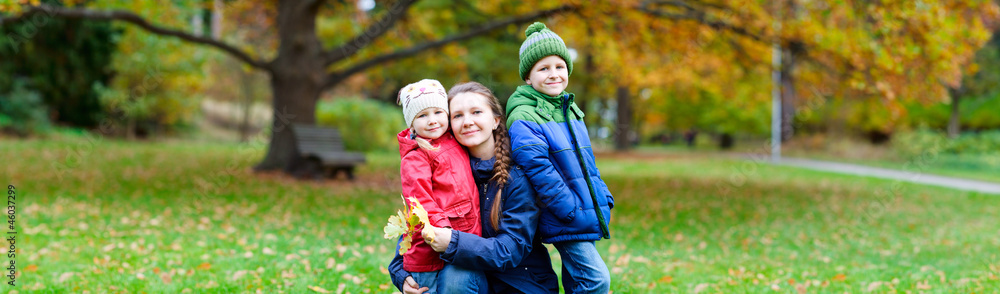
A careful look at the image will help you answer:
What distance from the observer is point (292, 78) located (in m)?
11.4

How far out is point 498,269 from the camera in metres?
2.77

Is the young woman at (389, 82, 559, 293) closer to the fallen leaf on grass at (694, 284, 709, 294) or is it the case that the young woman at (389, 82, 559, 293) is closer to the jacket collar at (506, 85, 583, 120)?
the jacket collar at (506, 85, 583, 120)

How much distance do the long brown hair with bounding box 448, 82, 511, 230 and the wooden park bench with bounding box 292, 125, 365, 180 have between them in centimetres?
870

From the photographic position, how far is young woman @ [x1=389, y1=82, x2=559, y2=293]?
107 inches

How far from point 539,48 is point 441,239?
969mm

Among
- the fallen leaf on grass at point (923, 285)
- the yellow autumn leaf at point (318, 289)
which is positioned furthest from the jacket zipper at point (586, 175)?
the fallen leaf on grass at point (923, 285)

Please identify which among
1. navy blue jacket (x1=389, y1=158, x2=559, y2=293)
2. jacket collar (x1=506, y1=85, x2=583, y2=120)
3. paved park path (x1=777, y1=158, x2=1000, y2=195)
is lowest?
paved park path (x1=777, y1=158, x2=1000, y2=195)

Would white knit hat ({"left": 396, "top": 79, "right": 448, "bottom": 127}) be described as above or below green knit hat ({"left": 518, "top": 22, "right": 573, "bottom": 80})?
below

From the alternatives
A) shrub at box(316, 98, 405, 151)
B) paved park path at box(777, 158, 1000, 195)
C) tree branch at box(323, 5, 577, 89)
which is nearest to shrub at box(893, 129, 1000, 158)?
paved park path at box(777, 158, 1000, 195)

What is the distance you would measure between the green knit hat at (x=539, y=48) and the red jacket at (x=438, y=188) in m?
0.51

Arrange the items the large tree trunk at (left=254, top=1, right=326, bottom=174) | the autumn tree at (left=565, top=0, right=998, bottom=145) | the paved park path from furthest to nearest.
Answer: the paved park path
the large tree trunk at (left=254, top=1, right=326, bottom=174)
the autumn tree at (left=565, top=0, right=998, bottom=145)

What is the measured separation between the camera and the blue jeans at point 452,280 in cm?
280

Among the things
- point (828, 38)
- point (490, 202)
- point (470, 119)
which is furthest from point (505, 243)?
point (828, 38)

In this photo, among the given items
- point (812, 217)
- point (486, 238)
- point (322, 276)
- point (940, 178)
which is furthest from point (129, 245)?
point (940, 178)
